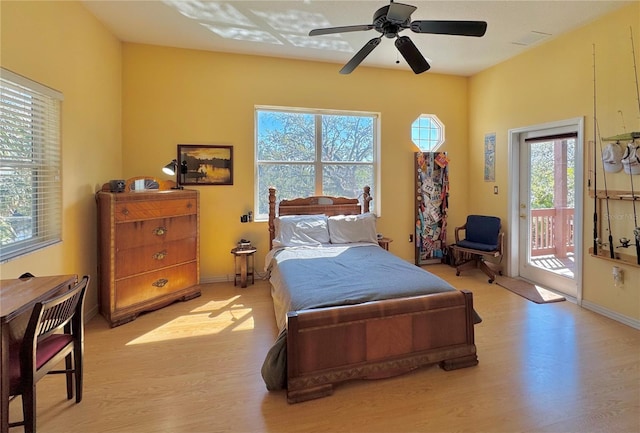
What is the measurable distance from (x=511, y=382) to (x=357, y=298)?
1.15m

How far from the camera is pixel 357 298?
225cm

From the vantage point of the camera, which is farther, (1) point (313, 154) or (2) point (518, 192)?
(1) point (313, 154)

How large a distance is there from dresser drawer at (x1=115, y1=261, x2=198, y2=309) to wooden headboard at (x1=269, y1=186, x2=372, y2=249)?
1090 millimetres

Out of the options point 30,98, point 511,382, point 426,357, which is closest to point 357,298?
point 426,357

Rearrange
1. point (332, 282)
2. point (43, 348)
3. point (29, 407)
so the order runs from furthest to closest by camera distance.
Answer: point (332, 282) < point (43, 348) < point (29, 407)

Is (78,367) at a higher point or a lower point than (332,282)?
lower

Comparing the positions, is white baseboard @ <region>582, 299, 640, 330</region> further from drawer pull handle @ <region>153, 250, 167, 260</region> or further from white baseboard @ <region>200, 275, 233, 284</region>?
drawer pull handle @ <region>153, 250, 167, 260</region>

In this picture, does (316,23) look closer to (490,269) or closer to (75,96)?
(75,96)

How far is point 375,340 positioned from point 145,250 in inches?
96.6

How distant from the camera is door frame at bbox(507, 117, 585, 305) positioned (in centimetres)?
353

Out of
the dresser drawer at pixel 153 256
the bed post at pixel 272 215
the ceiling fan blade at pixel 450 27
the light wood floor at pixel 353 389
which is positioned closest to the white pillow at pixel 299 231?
the bed post at pixel 272 215

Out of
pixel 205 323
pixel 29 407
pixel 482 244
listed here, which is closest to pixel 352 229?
pixel 482 244

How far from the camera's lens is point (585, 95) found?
135 inches

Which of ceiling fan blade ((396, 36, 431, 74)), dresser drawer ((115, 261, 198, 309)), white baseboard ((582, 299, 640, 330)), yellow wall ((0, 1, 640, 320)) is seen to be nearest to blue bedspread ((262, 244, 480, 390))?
dresser drawer ((115, 261, 198, 309))
